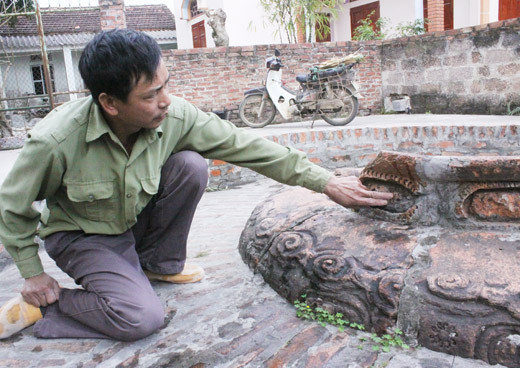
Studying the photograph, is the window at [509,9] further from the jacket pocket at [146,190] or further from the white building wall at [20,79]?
the white building wall at [20,79]

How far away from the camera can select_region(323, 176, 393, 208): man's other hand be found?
75.2 inches

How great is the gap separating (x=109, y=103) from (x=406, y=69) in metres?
7.69

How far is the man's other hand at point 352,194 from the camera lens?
1.91 metres

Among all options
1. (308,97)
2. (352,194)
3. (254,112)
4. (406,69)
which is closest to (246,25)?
(406,69)

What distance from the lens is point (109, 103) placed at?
166cm

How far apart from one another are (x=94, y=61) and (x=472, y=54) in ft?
23.7

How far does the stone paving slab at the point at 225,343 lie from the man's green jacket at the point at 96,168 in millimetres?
314

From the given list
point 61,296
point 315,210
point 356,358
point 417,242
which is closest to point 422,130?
point 315,210

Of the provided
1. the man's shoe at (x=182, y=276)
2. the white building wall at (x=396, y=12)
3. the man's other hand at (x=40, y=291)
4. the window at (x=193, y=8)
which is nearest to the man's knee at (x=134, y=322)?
the man's other hand at (x=40, y=291)

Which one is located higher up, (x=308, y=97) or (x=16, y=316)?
(x=308, y=97)

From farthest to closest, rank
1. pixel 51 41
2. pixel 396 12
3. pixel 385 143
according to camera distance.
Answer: pixel 51 41
pixel 396 12
pixel 385 143

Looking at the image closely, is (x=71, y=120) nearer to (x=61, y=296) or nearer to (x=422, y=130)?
(x=61, y=296)

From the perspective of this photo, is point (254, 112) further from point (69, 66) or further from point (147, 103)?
point (69, 66)

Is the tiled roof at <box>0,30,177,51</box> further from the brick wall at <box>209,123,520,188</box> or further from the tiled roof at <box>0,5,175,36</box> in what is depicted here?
the brick wall at <box>209,123,520,188</box>
